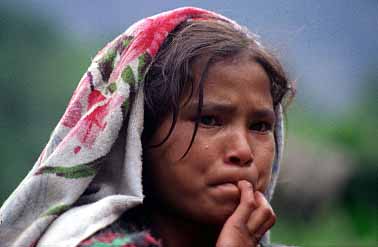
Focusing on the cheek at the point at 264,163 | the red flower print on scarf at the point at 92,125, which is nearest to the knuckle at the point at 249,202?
the cheek at the point at 264,163

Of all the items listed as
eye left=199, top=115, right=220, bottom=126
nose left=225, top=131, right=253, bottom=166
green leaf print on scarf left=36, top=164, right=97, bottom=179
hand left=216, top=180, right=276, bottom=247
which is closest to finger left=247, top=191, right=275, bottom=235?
hand left=216, top=180, right=276, bottom=247

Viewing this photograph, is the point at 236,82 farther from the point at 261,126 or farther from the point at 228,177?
the point at 228,177

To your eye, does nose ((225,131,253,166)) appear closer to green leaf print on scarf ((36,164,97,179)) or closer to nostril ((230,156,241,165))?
nostril ((230,156,241,165))

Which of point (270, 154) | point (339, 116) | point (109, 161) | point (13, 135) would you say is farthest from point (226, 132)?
point (339, 116)

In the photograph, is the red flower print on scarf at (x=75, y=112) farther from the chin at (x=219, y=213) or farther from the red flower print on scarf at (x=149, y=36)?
the chin at (x=219, y=213)

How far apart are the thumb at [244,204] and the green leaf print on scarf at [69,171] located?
1.35 feet

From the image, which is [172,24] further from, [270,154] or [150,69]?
[270,154]

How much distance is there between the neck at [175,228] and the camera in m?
2.67

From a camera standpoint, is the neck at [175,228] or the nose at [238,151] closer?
the nose at [238,151]

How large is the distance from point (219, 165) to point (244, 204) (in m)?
0.12

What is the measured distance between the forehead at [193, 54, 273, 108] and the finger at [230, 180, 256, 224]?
234 mm

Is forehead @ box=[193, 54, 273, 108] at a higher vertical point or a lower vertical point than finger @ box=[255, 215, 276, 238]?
higher

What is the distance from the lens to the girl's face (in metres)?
2.54

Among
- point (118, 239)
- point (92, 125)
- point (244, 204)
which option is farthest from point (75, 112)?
point (244, 204)
